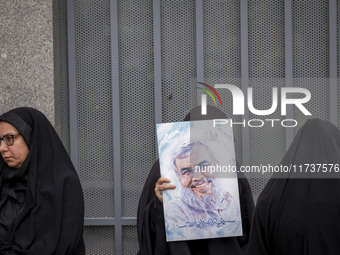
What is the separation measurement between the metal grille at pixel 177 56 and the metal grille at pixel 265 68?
0.47 m

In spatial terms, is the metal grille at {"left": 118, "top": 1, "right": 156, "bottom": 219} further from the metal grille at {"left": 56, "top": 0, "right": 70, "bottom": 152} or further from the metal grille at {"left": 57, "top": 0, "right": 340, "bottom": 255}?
the metal grille at {"left": 56, "top": 0, "right": 70, "bottom": 152}

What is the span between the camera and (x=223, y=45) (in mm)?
4250

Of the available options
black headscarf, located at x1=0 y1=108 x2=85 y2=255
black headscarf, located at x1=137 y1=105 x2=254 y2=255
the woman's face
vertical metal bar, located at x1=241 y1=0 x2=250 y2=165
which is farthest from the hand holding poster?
vertical metal bar, located at x1=241 y1=0 x2=250 y2=165

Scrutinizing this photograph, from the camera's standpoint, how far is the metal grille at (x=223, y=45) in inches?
167

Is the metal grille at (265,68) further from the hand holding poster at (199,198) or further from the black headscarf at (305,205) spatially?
the black headscarf at (305,205)

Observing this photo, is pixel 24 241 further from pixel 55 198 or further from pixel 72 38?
pixel 72 38

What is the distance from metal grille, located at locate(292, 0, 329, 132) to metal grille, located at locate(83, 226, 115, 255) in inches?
68.2

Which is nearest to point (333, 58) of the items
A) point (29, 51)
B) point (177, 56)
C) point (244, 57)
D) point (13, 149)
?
point (244, 57)

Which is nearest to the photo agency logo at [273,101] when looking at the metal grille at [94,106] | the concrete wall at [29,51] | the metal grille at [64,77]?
the metal grille at [94,106]

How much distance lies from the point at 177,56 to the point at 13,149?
1582mm

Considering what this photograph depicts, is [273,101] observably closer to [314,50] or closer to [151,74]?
[314,50]

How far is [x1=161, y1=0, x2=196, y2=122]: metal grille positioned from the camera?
13.9 feet

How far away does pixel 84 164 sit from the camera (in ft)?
14.3

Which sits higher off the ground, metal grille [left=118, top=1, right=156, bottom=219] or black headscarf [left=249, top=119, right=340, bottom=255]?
metal grille [left=118, top=1, right=156, bottom=219]
